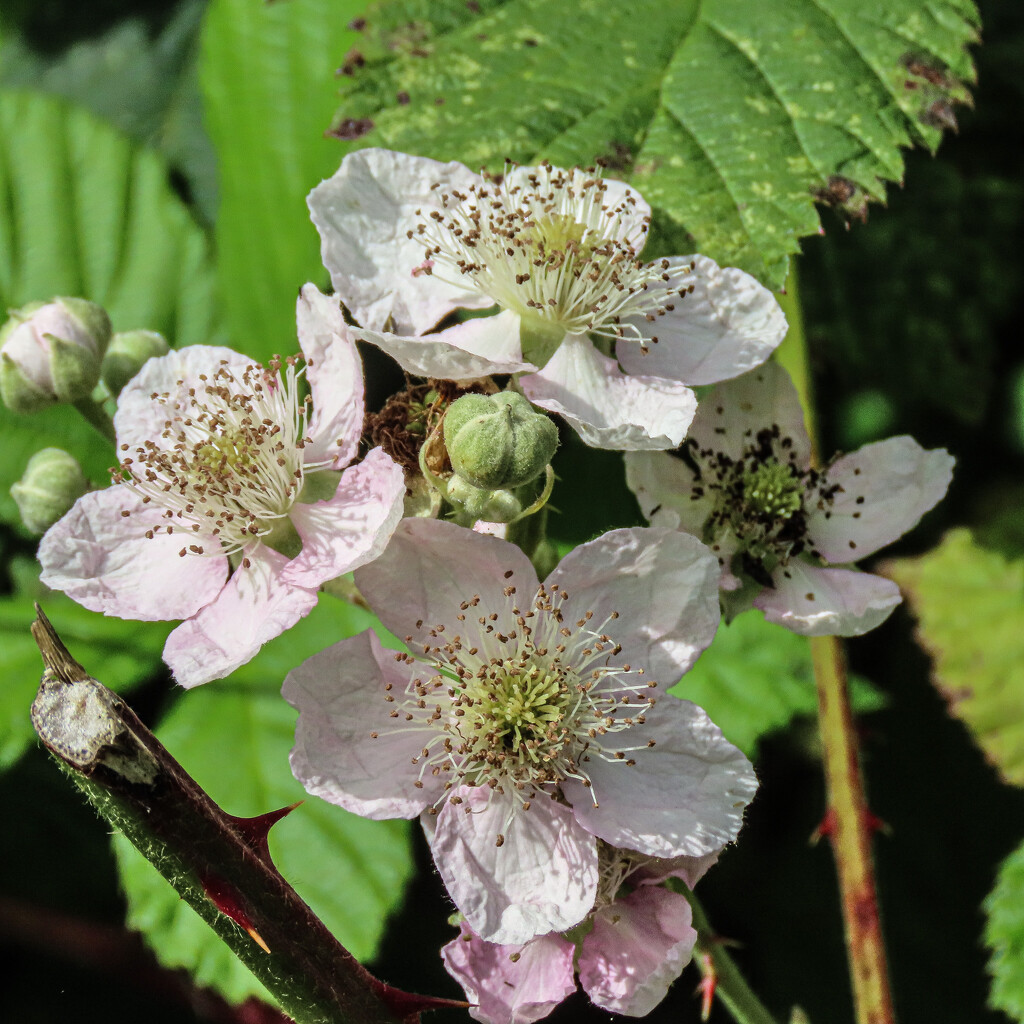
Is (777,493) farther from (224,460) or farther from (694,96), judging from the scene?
(224,460)

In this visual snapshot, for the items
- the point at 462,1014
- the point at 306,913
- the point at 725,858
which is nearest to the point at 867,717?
the point at 725,858

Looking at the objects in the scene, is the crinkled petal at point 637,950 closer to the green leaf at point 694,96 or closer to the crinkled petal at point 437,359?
the crinkled petal at point 437,359

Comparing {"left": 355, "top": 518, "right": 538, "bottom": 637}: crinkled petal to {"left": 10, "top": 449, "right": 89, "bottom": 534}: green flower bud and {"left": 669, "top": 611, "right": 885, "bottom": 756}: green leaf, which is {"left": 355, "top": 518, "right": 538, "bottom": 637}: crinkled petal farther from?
{"left": 669, "top": 611, "right": 885, "bottom": 756}: green leaf

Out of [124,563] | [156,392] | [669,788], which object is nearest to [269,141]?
[156,392]

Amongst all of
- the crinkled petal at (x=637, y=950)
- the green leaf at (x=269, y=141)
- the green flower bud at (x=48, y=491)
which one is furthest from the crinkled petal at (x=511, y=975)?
the green leaf at (x=269, y=141)

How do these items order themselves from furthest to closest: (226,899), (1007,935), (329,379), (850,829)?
1. (1007,935)
2. (850,829)
3. (329,379)
4. (226,899)
